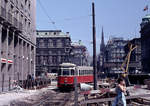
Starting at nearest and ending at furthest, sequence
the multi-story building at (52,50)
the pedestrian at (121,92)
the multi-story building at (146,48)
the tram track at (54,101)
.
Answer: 1. the pedestrian at (121,92)
2. the tram track at (54,101)
3. the multi-story building at (146,48)
4. the multi-story building at (52,50)

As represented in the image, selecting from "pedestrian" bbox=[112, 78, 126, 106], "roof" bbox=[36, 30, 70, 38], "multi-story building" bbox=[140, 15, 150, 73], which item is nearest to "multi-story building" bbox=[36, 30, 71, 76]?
"roof" bbox=[36, 30, 70, 38]

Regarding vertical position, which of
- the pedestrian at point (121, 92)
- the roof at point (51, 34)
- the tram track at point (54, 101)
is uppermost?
the roof at point (51, 34)

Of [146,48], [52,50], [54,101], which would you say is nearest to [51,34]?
[52,50]

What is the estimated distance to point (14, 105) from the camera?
17891 mm

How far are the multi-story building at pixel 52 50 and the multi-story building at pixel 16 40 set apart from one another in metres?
49.7

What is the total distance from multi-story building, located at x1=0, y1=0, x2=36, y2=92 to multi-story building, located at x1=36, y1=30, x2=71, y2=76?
49.7m

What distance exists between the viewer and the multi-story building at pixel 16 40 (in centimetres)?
3522

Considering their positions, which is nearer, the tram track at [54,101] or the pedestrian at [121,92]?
the pedestrian at [121,92]

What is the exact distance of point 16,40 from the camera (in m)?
43.4

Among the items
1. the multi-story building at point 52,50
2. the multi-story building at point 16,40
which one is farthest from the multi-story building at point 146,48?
the multi-story building at point 16,40

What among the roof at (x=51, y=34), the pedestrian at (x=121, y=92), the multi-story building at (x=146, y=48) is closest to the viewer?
the pedestrian at (x=121, y=92)

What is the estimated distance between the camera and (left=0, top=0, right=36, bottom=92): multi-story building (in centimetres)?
3522

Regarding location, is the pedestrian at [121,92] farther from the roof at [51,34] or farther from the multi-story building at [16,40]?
the roof at [51,34]

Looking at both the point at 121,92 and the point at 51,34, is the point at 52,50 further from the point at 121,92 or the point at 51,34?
the point at 121,92
